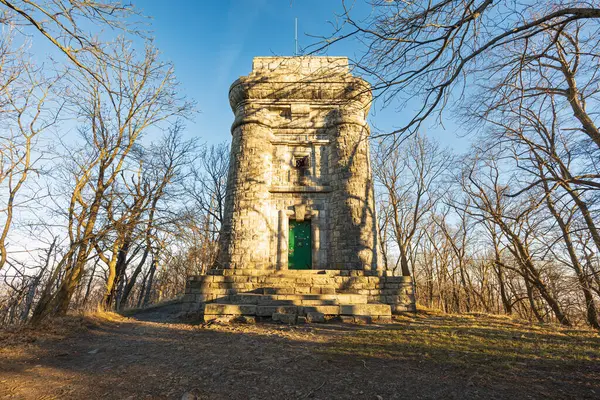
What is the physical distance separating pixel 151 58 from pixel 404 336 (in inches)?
386

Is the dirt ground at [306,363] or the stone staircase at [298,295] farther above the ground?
the stone staircase at [298,295]

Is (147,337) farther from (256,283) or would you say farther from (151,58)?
(151,58)

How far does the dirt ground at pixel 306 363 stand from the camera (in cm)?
313

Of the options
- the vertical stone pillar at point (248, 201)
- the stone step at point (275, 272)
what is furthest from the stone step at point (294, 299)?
the vertical stone pillar at point (248, 201)

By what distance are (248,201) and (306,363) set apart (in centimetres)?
770

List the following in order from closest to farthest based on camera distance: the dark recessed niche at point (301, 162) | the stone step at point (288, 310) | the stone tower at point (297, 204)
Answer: the stone step at point (288, 310), the stone tower at point (297, 204), the dark recessed niche at point (301, 162)

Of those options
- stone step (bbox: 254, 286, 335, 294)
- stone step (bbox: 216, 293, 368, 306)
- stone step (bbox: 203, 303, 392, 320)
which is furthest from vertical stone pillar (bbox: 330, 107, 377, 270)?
stone step (bbox: 203, 303, 392, 320)

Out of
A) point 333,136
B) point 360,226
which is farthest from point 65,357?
point 333,136

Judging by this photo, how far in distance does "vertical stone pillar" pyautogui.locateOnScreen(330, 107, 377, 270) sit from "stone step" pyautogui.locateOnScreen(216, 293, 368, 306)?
2398mm

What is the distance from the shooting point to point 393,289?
9016mm

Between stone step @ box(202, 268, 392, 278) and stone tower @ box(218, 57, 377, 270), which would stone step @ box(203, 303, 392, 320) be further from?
stone tower @ box(218, 57, 377, 270)

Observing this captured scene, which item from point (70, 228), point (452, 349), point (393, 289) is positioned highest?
point (70, 228)

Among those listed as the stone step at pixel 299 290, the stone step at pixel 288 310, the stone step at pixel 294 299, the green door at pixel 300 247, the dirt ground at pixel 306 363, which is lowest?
the dirt ground at pixel 306 363

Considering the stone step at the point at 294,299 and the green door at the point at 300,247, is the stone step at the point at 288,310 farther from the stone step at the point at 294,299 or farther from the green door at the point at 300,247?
the green door at the point at 300,247
